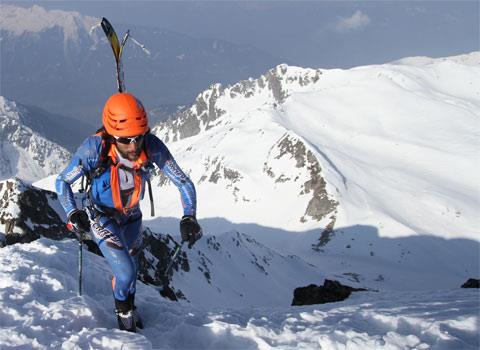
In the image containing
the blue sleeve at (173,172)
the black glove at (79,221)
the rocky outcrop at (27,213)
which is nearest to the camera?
the black glove at (79,221)

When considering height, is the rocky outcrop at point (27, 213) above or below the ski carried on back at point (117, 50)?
below

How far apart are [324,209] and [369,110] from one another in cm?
4772

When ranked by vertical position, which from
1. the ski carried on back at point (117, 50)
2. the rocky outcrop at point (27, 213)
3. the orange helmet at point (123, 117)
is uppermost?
the ski carried on back at point (117, 50)

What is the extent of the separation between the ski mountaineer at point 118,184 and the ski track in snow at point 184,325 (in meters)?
0.66

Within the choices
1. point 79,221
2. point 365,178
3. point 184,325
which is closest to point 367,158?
point 365,178

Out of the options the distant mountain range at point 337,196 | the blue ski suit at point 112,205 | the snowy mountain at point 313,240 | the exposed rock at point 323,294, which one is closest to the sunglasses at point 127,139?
the blue ski suit at point 112,205

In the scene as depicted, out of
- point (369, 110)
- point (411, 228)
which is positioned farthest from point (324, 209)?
point (369, 110)

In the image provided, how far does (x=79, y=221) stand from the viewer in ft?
24.0

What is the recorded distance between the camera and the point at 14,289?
25.1ft

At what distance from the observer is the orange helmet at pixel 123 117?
720 centimetres

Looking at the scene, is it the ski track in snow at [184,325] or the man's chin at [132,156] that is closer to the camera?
the ski track in snow at [184,325]

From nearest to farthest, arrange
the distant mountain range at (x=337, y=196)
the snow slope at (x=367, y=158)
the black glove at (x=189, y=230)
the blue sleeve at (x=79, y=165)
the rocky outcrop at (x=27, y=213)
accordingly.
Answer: the blue sleeve at (x=79, y=165) → the black glove at (x=189, y=230) → the rocky outcrop at (x=27, y=213) → the distant mountain range at (x=337, y=196) → the snow slope at (x=367, y=158)

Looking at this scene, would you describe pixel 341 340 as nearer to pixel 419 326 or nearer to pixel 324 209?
pixel 419 326

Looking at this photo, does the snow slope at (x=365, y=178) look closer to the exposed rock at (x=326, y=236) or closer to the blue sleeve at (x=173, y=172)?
the exposed rock at (x=326, y=236)
